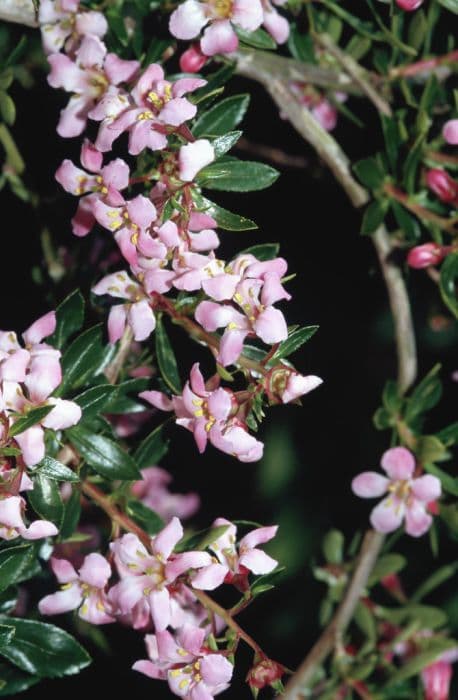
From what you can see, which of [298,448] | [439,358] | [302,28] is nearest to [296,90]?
[302,28]

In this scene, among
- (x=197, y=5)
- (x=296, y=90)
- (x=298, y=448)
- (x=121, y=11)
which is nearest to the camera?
(x=197, y=5)

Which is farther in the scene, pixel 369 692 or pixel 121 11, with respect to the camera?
pixel 369 692

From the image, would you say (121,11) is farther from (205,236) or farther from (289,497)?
(289,497)

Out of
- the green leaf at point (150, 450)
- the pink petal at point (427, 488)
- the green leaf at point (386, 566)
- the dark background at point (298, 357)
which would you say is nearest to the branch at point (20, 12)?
the dark background at point (298, 357)

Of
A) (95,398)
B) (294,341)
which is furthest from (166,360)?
(294,341)

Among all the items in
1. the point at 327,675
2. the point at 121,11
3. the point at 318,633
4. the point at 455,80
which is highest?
the point at 121,11

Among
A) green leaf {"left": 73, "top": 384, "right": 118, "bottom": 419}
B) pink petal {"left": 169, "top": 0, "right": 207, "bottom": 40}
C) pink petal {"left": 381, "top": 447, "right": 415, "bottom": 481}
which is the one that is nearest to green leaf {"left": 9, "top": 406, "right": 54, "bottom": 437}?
green leaf {"left": 73, "top": 384, "right": 118, "bottom": 419}

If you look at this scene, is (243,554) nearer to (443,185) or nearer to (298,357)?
(443,185)

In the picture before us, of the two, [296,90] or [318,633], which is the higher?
[296,90]
